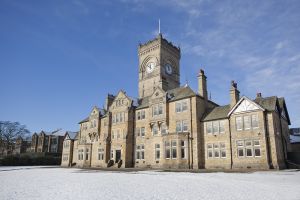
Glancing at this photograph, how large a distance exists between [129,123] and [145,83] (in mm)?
24018

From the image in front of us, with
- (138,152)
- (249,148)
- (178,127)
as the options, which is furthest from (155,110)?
(249,148)

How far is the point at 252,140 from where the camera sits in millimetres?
33031

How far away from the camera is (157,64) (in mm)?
67250

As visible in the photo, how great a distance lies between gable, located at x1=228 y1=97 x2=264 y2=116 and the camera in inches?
1314

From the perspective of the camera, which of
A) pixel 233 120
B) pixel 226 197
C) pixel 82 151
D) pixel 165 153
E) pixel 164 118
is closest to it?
pixel 226 197

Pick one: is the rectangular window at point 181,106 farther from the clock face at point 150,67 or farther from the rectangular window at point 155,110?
the clock face at point 150,67

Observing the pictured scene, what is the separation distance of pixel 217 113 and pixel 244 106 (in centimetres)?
462

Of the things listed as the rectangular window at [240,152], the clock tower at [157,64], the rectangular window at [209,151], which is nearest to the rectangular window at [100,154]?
Answer: the clock tower at [157,64]

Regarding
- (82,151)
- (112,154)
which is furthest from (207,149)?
(82,151)

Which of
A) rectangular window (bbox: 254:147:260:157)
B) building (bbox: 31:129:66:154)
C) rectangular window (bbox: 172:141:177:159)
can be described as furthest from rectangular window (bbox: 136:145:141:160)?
building (bbox: 31:129:66:154)

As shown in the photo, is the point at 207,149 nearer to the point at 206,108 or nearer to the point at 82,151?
the point at 206,108

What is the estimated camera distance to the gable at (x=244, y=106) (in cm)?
3338

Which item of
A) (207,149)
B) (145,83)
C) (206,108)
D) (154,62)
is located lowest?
(207,149)

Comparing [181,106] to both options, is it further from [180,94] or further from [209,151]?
[209,151]
